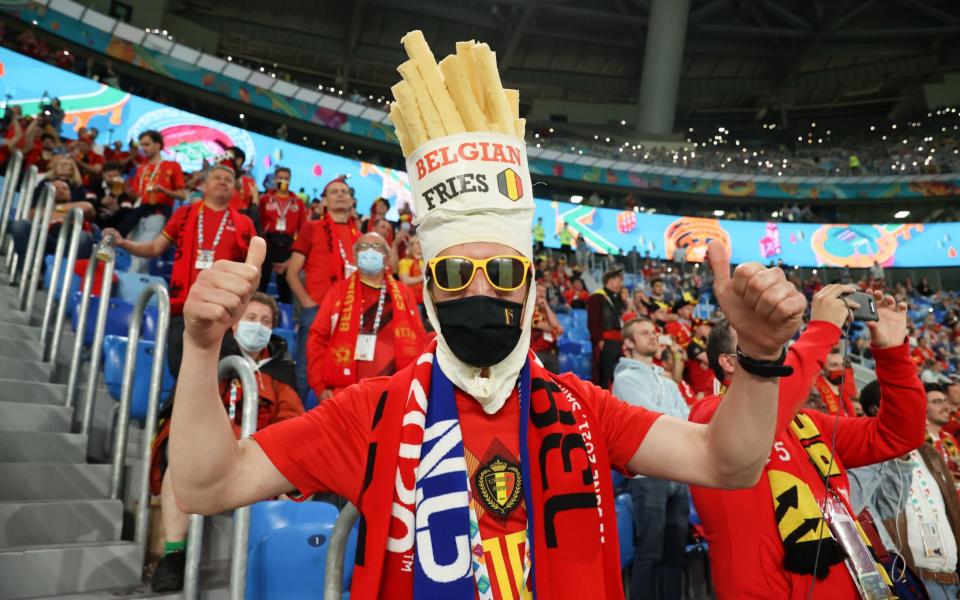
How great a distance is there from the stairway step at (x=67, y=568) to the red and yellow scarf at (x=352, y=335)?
134 centimetres

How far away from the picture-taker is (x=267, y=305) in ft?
10.5

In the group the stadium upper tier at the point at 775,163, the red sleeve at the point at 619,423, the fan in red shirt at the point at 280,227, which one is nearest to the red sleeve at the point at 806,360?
the red sleeve at the point at 619,423

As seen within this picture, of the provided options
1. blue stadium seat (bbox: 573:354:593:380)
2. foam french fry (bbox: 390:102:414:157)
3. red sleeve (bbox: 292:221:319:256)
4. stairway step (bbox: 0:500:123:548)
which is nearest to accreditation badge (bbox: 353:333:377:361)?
stairway step (bbox: 0:500:123:548)

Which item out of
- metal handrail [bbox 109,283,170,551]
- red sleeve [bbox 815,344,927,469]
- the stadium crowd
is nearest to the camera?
the stadium crowd

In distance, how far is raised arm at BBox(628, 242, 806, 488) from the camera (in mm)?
1225

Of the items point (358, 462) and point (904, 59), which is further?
point (904, 59)

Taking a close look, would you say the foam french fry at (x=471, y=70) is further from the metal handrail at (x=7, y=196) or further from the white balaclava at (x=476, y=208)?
the metal handrail at (x=7, y=196)

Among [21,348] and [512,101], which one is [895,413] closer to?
[512,101]

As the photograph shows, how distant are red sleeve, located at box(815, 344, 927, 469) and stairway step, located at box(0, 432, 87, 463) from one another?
128 inches

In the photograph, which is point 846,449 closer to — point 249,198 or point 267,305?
point 267,305

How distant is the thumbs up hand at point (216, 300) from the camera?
3.84 feet

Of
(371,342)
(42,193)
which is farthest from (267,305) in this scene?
(42,193)

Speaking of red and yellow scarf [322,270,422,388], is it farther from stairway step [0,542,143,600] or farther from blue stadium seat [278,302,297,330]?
blue stadium seat [278,302,297,330]

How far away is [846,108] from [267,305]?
1323 inches
